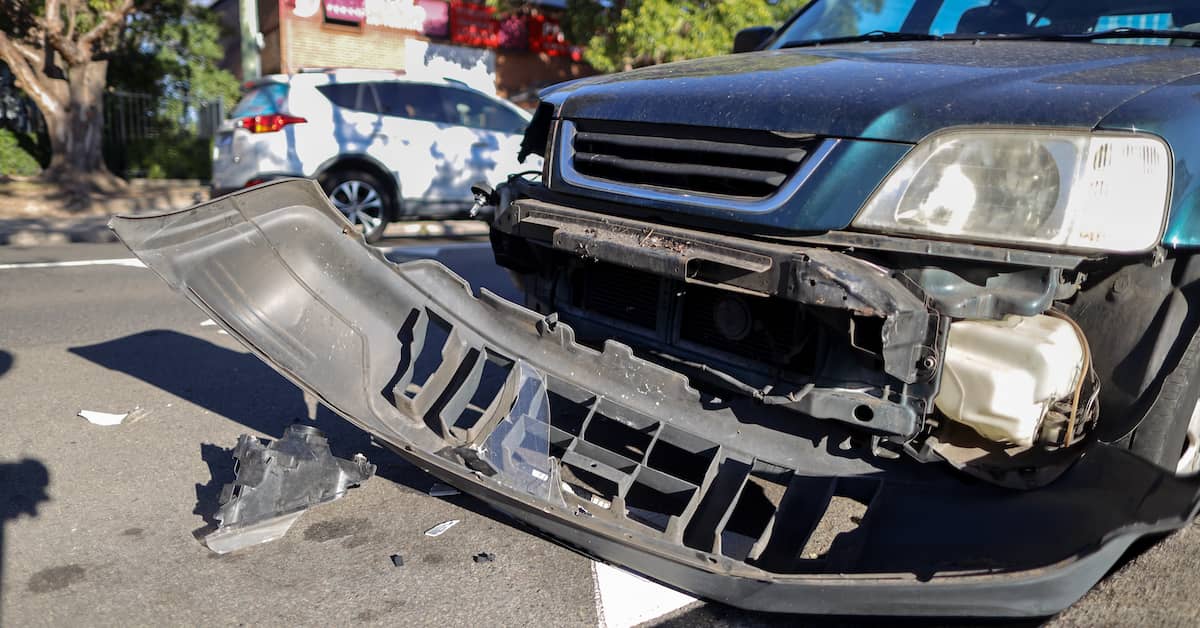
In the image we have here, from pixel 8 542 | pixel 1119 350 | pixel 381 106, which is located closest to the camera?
pixel 1119 350

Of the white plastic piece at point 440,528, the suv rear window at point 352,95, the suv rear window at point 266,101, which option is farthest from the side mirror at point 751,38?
the suv rear window at point 266,101

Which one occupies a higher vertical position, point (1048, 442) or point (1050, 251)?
point (1050, 251)

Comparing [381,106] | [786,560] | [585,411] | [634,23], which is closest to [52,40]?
[381,106]

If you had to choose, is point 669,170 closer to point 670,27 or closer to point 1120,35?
point 1120,35

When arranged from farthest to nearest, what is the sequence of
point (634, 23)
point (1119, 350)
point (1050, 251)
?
point (634, 23)
point (1119, 350)
point (1050, 251)

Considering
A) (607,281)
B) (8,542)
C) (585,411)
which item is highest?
(607,281)

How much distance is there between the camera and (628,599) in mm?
2557

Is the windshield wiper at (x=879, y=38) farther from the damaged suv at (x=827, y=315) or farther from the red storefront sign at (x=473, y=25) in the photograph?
the red storefront sign at (x=473, y=25)

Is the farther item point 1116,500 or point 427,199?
point 427,199

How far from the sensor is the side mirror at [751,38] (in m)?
4.39

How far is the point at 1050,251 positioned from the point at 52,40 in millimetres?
13110

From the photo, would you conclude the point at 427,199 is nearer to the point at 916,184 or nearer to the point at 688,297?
the point at 688,297

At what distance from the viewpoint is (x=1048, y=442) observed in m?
2.46

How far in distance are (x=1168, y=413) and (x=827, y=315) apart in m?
0.98
